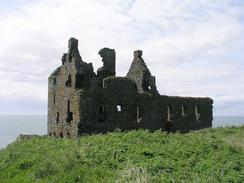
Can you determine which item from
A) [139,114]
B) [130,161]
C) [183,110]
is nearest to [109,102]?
[139,114]

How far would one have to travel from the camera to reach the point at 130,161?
70.3ft

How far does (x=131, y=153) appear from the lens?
23516mm

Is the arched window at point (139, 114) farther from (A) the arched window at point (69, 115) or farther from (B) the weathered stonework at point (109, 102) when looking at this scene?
(A) the arched window at point (69, 115)

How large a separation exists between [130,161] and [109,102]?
50.9ft

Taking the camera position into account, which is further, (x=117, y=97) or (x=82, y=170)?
(x=117, y=97)

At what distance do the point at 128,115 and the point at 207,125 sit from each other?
37.0 ft

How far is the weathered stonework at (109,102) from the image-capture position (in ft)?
117

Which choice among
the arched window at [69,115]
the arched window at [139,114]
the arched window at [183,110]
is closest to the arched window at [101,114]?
the arched window at [69,115]

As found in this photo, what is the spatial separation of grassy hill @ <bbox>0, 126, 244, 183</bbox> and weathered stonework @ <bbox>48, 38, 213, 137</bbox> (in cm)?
713

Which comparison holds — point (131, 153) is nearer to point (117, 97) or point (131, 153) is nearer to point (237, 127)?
point (117, 97)

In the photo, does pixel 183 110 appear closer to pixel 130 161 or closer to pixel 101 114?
pixel 101 114

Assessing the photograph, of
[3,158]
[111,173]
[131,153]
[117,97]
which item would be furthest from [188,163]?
[117,97]

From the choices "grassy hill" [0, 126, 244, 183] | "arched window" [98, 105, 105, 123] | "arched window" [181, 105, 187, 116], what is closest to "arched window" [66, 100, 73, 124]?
"arched window" [98, 105, 105, 123]

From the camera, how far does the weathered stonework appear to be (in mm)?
35781
